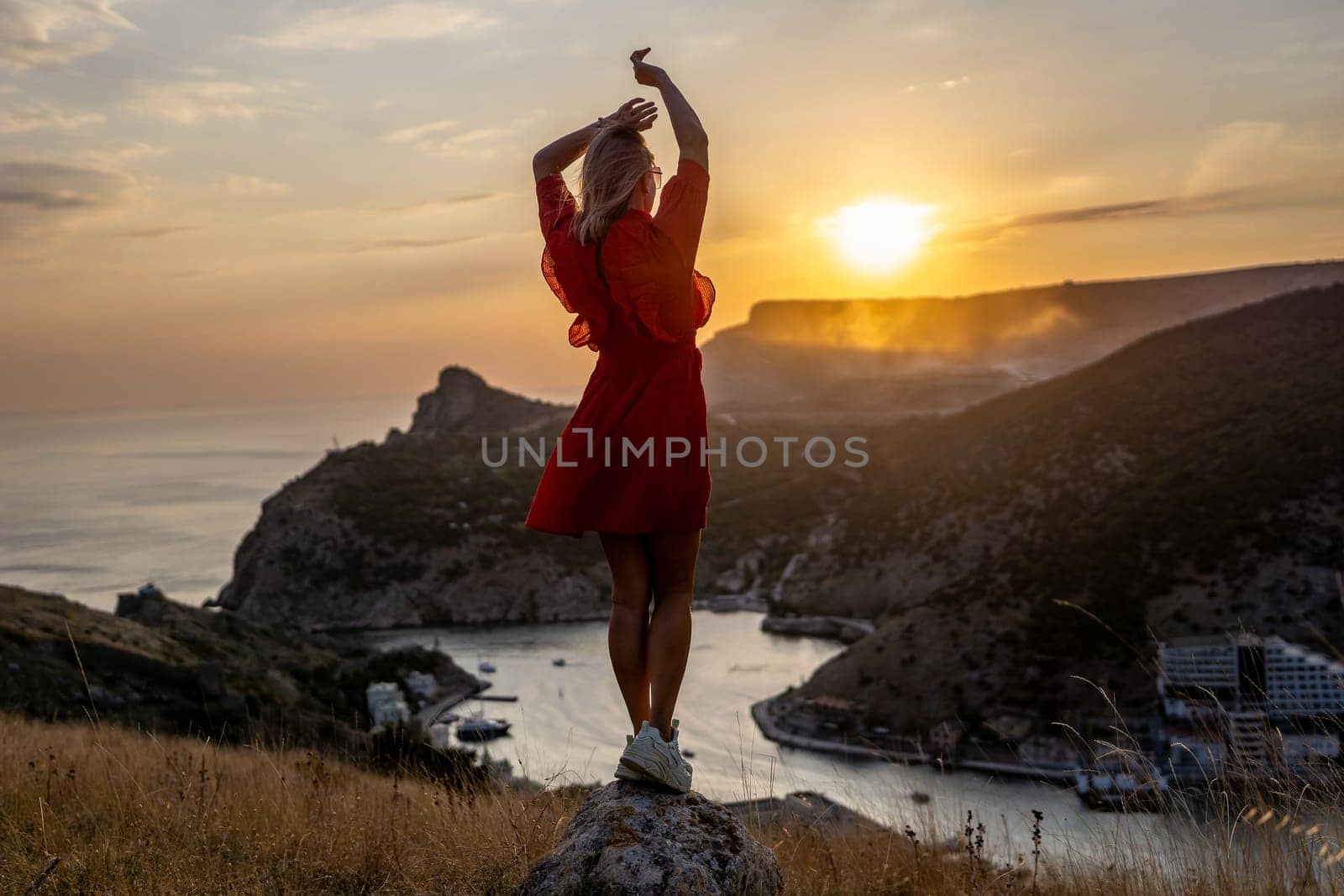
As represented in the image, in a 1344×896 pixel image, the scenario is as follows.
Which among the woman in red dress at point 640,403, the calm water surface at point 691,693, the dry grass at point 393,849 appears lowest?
the calm water surface at point 691,693

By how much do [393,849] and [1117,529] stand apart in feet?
163

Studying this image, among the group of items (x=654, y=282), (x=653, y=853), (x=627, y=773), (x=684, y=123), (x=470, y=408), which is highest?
(x=470, y=408)

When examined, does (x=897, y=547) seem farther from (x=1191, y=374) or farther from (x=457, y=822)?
(x=457, y=822)

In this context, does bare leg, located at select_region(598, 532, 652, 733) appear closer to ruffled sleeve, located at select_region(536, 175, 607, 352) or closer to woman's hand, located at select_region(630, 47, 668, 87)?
ruffled sleeve, located at select_region(536, 175, 607, 352)

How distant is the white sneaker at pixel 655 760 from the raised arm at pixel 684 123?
189 cm

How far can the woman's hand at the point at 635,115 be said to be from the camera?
3650 millimetres

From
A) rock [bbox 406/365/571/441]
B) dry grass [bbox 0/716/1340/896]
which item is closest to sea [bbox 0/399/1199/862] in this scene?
dry grass [bbox 0/716/1340/896]

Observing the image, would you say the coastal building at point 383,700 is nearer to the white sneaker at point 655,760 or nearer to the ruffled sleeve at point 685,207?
the white sneaker at point 655,760

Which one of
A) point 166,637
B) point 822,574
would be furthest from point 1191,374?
point 166,637

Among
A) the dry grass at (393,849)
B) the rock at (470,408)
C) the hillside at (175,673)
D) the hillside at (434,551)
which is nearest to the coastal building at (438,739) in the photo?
the hillside at (175,673)

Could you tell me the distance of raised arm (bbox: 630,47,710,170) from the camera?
3.70 metres

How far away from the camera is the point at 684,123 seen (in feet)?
12.2

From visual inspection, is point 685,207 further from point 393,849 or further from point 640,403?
point 393,849

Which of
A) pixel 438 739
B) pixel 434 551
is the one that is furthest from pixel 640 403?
pixel 434 551
